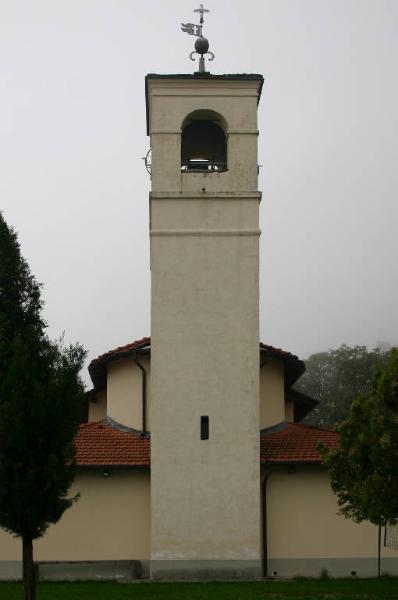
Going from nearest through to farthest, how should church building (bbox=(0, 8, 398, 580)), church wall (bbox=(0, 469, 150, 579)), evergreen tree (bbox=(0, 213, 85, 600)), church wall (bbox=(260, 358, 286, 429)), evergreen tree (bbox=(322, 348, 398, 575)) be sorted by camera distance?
evergreen tree (bbox=(0, 213, 85, 600)), evergreen tree (bbox=(322, 348, 398, 575)), church building (bbox=(0, 8, 398, 580)), church wall (bbox=(0, 469, 150, 579)), church wall (bbox=(260, 358, 286, 429))

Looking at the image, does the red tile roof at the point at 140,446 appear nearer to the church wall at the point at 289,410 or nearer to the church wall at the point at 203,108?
the church wall at the point at 289,410

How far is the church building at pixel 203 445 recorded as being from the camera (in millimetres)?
23203

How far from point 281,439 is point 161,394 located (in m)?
4.27

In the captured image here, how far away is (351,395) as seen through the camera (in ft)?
201

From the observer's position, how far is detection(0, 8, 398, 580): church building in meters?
23.2

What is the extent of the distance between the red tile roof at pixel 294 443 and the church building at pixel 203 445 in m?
0.07

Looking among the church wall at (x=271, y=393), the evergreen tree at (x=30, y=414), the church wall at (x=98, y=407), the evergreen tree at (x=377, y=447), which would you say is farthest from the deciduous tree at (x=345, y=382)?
the evergreen tree at (x=30, y=414)

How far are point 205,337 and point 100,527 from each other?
5.69 meters

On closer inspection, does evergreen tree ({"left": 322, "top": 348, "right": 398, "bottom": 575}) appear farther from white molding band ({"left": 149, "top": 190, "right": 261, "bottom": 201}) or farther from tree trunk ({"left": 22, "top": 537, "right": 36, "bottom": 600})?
white molding band ({"left": 149, "top": 190, "right": 261, "bottom": 201})

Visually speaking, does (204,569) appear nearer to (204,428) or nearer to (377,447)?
(204,428)

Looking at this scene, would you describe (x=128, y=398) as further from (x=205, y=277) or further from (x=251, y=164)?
(x=251, y=164)

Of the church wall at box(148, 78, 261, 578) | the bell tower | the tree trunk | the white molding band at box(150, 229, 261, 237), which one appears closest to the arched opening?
the bell tower

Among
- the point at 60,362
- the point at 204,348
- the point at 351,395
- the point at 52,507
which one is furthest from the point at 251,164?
the point at 351,395

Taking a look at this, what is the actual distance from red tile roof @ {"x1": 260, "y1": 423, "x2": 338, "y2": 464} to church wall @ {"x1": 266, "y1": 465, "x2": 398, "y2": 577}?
0.99 ft
